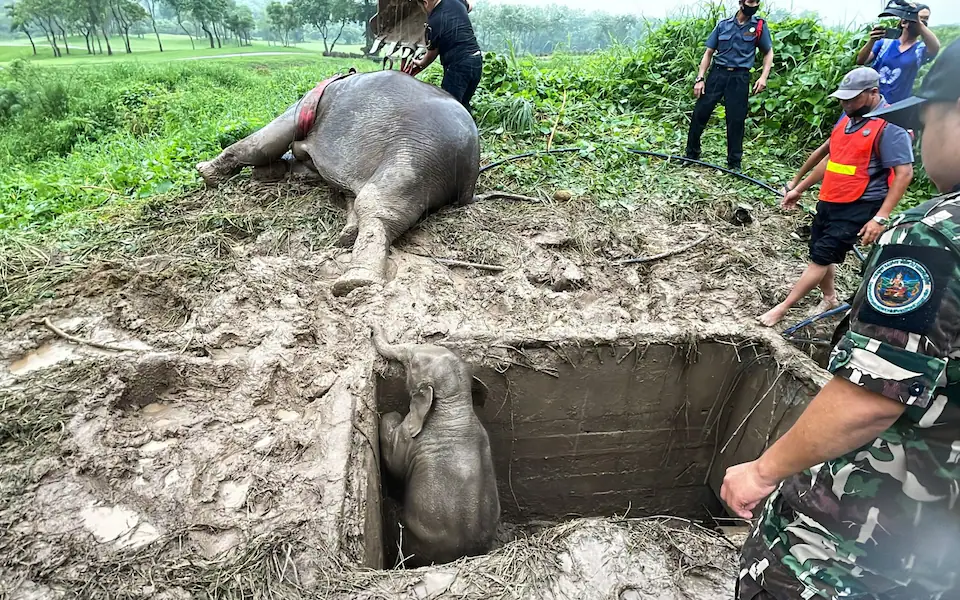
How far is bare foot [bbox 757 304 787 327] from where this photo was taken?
3.97 metres

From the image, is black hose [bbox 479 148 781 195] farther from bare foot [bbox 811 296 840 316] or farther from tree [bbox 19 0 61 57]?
tree [bbox 19 0 61 57]

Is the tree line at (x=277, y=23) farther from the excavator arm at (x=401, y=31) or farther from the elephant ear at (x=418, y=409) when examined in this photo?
the elephant ear at (x=418, y=409)

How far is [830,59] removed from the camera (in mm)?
7863

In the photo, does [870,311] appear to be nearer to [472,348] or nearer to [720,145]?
[472,348]

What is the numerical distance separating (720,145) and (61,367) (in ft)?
25.3

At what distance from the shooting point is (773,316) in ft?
13.1

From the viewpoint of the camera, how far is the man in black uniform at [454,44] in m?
5.78

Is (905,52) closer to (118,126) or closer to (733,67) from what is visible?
(733,67)

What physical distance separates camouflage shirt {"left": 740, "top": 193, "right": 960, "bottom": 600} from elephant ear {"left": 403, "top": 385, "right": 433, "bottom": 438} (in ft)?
6.35

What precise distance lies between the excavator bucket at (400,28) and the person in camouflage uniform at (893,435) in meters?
5.67

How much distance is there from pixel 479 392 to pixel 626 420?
1140 millimetres

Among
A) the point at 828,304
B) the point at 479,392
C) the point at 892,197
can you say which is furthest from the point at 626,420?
the point at 892,197

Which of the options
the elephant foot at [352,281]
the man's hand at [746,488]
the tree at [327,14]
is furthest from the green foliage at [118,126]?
the man's hand at [746,488]

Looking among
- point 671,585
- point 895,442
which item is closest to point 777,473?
point 895,442
